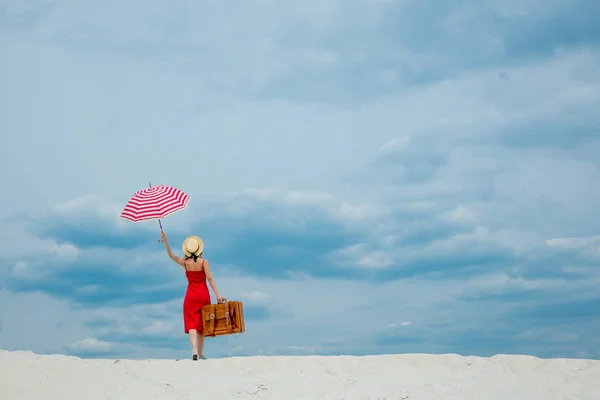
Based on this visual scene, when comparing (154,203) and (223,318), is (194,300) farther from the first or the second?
(154,203)

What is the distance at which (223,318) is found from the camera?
1416cm

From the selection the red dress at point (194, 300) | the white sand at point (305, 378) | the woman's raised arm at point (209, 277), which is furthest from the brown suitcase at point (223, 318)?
the white sand at point (305, 378)

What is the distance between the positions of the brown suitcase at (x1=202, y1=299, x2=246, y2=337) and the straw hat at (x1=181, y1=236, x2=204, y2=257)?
1.07 m

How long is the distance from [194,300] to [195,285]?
0.97ft

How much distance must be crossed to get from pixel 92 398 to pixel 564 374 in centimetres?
792

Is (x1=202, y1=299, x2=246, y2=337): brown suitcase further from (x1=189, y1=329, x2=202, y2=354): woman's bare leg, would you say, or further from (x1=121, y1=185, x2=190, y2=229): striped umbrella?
(x1=121, y1=185, x2=190, y2=229): striped umbrella

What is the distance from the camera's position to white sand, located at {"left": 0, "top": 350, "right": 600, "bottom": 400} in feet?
37.4

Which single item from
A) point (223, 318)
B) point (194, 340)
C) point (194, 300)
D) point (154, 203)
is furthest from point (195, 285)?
point (154, 203)

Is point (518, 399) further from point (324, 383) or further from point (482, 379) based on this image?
point (324, 383)

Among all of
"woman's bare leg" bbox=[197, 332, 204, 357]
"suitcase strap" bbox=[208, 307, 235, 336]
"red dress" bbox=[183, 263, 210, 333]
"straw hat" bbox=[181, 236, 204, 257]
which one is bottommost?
"woman's bare leg" bbox=[197, 332, 204, 357]

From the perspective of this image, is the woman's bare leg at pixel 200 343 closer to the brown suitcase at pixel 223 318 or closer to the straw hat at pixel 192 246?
the brown suitcase at pixel 223 318

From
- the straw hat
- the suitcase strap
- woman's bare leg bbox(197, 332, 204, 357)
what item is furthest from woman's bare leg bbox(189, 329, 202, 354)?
the straw hat

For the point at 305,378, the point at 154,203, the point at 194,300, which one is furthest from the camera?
the point at 194,300

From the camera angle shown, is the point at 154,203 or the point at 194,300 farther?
the point at 194,300
